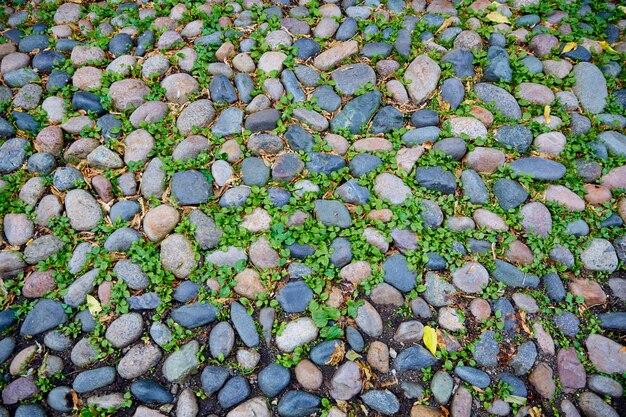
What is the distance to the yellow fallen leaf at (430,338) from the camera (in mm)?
2545

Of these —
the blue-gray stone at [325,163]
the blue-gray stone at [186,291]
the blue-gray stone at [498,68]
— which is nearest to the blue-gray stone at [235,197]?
the blue-gray stone at [325,163]

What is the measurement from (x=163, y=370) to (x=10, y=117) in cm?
214

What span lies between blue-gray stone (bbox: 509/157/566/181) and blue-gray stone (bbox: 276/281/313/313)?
158 cm

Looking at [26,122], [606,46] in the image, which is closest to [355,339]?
[26,122]

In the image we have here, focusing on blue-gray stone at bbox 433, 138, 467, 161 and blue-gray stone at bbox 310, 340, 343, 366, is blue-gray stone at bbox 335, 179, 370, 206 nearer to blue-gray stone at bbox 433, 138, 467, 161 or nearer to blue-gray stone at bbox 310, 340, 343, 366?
blue-gray stone at bbox 433, 138, 467, 161

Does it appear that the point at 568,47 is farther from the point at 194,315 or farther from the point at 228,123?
the point at 194,315

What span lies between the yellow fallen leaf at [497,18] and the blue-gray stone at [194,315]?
3.03 metres

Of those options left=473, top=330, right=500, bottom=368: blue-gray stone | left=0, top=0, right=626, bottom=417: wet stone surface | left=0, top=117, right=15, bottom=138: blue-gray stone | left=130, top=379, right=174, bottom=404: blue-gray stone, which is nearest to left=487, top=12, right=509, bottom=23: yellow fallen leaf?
left=0, top=0, right=626, bottom=417: wet stone surface

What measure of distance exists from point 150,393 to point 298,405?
2.50 feet

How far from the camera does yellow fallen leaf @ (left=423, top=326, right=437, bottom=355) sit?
2.54 meters

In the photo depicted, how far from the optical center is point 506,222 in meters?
2.94

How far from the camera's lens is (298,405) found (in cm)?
239

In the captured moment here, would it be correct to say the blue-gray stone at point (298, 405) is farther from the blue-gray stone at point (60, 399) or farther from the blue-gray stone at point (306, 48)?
the blue-gray stone at point (306, 48)

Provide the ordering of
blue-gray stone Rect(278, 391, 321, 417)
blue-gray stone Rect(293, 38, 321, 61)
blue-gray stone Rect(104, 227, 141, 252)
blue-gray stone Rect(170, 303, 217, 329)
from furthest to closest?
blue-gray stone Rect(293, 38, 321, 61) → blue-gray stone Rect(104, 227, 141, 252) → blue-gray stone Rect(170, 303, 217, 329) → blue-gray stone Rect(278, 391, 321, 417)
